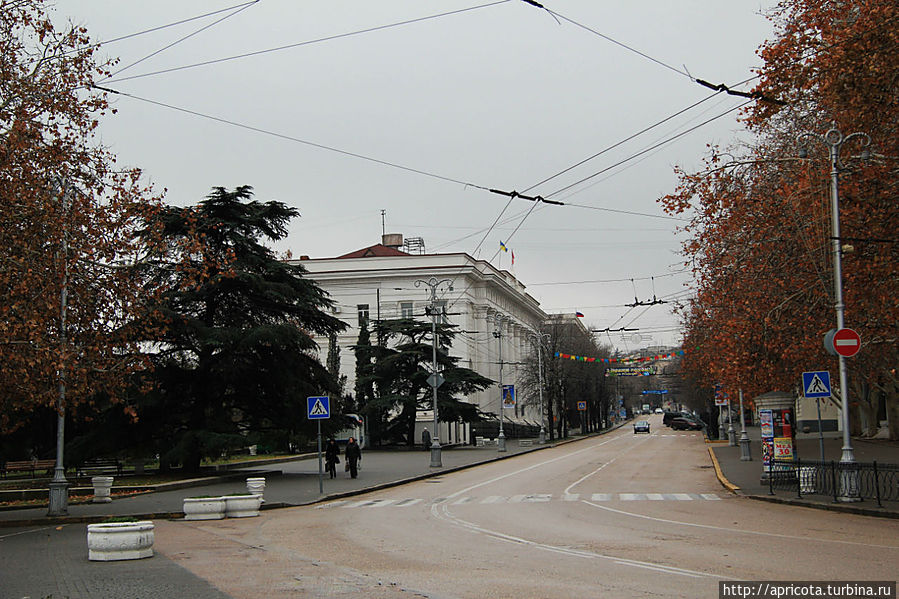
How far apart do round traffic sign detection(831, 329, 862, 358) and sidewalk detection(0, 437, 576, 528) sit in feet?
47.8

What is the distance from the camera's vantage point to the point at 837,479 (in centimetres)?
2267

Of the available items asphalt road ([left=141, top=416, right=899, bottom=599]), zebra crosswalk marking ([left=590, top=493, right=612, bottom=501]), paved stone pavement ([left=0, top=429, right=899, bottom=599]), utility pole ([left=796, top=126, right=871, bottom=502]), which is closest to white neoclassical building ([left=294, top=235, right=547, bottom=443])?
paved stone pavement ([left=0, top=429, right=899, bottom=599])

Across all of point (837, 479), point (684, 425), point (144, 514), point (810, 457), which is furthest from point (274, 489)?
point (684, 425)

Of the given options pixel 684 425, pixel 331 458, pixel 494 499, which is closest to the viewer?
pixel 494 499

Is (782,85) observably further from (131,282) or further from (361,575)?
(131,282)

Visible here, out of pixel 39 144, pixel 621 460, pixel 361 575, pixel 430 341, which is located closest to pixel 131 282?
pixel 39 144

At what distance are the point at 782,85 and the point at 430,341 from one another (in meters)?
46.4

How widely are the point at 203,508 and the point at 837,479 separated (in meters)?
15.6

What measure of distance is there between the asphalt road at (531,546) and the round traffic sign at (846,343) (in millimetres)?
3389

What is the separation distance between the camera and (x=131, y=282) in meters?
21.0

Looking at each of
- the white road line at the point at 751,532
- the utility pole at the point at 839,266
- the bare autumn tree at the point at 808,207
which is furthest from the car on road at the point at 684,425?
the white road line at the point at 751,532

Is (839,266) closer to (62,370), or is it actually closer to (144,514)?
(62,370)

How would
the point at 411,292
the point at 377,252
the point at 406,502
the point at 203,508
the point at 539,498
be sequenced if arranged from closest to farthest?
Answer: 1. the point at 203,508
2. the point at 539,498
3. the point at 406,502
4. the point at 411,292
5. the point at 377,252

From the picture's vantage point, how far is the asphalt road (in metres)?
10.4
